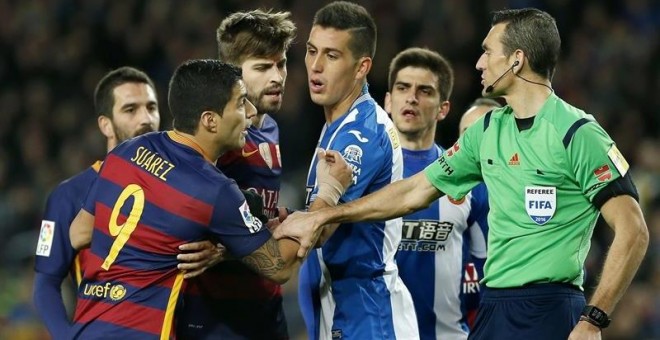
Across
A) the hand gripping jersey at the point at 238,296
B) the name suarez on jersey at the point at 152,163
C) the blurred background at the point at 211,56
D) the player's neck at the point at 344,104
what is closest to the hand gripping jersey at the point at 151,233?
the name suarez on jersey at the point at 152,163

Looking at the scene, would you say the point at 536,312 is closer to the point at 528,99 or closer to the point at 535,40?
the point at 528,99

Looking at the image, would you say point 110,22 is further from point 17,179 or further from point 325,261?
point 325,261

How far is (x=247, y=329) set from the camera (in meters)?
5.68

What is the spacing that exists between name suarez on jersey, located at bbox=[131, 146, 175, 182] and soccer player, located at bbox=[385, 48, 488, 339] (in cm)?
222

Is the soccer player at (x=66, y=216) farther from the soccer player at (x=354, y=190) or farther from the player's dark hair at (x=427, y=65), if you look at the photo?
the player's dark hair at (x=427, y=65)

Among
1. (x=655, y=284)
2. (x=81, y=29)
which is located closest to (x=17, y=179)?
(x=81, y=29)

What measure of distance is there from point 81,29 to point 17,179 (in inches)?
103

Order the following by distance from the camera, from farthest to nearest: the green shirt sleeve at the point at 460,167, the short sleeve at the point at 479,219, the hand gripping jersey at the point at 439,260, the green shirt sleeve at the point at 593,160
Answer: the short sleeve at the point at 479,219 → the hand gripping jersey at the point at 439,260 → the green shirt sleeve at the point at 460,167 → the green shirt sleeve at the point at 593,160

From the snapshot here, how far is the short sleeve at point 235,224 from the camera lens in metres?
4.87

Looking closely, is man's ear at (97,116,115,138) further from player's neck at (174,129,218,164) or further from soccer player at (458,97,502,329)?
soccer player at (458,97,502,329)

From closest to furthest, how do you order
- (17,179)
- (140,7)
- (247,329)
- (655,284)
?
1. (247,329)
2. (655,284)
3. (17,179)
4. (140,7)

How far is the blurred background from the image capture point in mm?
12383

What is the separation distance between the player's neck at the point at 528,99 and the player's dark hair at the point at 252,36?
1404 mm

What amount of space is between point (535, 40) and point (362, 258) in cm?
141
